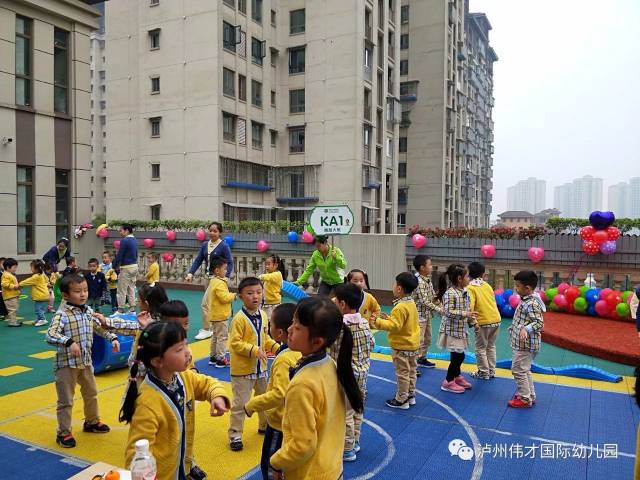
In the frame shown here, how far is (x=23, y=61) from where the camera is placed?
1596 centimetres

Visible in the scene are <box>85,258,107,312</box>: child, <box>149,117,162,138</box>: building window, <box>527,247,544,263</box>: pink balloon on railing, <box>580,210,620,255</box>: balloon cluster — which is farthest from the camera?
<box>149,117,162,138</box>: building window

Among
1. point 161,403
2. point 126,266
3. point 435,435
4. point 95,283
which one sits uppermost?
point 126,266

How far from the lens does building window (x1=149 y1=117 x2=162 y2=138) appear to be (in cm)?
3097

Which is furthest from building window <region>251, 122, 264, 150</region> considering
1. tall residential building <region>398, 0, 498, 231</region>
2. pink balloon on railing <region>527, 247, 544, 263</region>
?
pink balloon on railing <region>527, 247, 544, 263</region>

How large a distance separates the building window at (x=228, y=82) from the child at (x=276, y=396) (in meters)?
27.8

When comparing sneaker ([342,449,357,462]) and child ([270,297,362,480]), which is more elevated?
child ([270,297,362,480])

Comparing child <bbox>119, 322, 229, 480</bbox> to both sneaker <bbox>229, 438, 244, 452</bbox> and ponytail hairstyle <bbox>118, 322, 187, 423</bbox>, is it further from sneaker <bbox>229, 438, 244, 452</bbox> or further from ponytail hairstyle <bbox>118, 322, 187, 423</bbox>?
sneaker <bbox>229, 438, 244, 452</bbox>

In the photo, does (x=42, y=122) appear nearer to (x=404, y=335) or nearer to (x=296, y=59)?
(x=404, y=335)

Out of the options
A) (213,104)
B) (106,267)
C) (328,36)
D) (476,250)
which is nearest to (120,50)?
(213,104)

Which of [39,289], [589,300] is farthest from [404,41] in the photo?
[39,289]

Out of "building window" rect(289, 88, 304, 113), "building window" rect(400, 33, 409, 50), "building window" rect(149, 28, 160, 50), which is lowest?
"building window" rect(289, 88, 304, 113)

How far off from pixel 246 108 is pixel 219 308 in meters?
25.6

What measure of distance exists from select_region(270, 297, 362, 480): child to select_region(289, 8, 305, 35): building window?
111 feet

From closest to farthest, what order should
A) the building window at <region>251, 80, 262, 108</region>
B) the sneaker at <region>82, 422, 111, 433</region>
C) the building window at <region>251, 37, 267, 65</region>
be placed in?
the sneaker at <region>82, 422, 111, 433</region> → the building window at <region>251, 37, 267, 65</region> → the building window at <region>251, 80, 262, 108</region>
